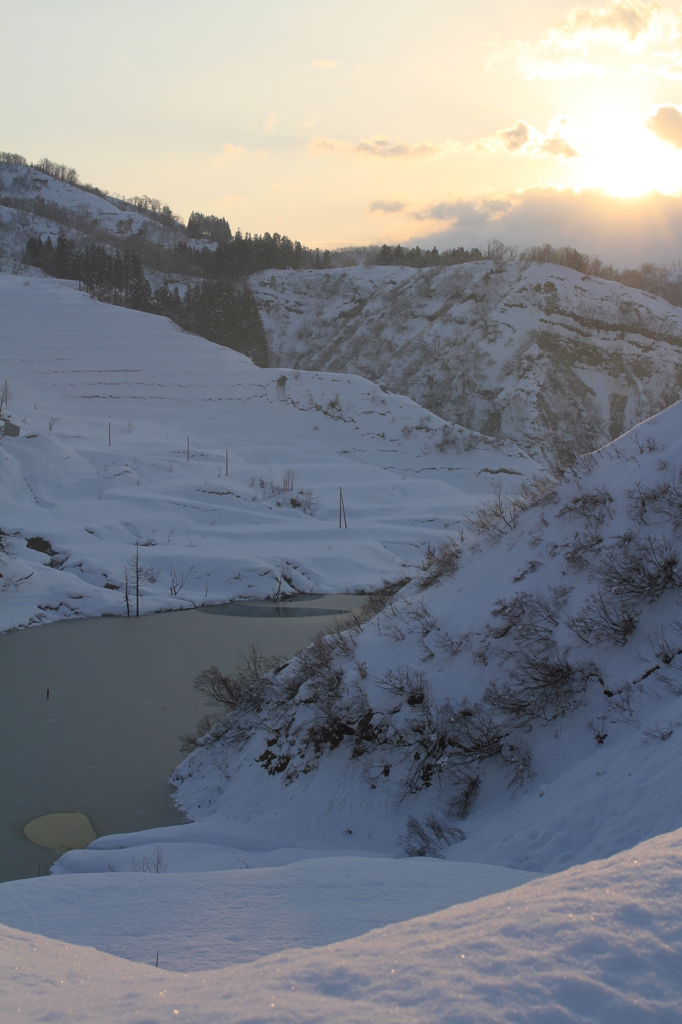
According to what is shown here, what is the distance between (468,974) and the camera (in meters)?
3.27

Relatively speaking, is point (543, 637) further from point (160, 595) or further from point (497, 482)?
point (497, 482)

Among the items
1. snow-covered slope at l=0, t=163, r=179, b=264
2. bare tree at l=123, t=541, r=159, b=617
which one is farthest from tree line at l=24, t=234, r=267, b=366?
bare tree at l=123, t=541, r=159, b=617

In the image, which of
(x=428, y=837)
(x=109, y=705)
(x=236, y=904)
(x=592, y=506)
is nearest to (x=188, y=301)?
(x=109, y=705)

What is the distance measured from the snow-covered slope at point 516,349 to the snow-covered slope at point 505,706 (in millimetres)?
52112

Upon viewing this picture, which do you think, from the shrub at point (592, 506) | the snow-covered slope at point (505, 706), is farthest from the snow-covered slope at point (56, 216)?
the shrub at point (592, 506)

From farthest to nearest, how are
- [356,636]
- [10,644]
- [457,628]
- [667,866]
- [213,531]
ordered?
[213,531] < [10,644] < [356,636] < [457,628] < [667,866]

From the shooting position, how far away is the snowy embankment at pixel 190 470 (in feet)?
113

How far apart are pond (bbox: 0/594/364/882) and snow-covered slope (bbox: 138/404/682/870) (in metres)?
1.58

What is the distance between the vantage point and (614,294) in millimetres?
79562

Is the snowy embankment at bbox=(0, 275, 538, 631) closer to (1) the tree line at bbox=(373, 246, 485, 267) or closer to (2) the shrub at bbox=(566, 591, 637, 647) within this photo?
(2) the shrub at bbox=(566, 591, 637, 647)

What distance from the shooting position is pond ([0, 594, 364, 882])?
14648 mm

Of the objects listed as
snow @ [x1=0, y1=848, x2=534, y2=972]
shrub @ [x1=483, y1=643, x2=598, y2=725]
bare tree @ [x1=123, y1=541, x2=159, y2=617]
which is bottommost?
bare tree @ [x1=123, y1=541, x2=159, y2=617]

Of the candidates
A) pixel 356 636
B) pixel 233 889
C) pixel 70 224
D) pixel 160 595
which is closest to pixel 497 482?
pixel 160 595

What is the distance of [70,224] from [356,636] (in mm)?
125133
